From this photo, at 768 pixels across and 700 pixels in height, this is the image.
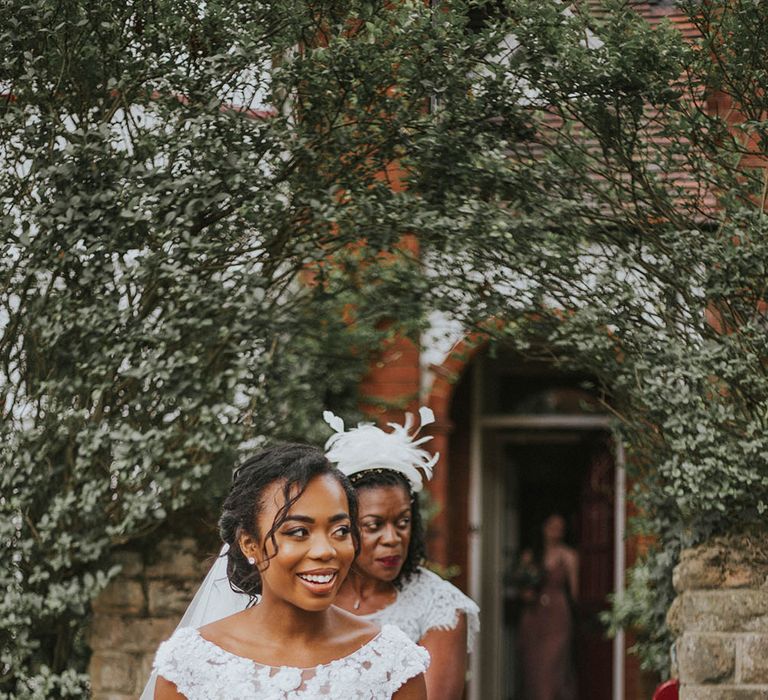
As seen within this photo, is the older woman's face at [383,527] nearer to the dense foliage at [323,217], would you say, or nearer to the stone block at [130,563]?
the dense foliage at [323,217]

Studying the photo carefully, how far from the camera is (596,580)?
37.2 feet

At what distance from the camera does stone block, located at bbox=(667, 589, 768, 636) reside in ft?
18.0

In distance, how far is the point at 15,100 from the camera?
577cm

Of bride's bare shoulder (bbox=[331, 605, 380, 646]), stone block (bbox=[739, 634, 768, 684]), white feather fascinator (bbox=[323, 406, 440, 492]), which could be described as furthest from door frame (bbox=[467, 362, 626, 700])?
bride's bare shoulder (bbox=[331, 605, 380, 646])

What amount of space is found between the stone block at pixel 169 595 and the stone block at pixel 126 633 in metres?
0.05

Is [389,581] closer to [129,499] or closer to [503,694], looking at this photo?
[129,499]

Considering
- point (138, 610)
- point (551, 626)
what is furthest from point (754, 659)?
point (551, 626)

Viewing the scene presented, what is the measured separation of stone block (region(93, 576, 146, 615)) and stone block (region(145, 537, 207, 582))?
0.31 ft

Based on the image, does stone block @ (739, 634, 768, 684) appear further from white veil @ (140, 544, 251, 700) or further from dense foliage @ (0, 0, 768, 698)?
white veil @ (140, 544, 251, 700)

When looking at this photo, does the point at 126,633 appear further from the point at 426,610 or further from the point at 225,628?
the point at 225,628

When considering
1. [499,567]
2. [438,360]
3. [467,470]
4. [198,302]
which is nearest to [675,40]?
[198,302]

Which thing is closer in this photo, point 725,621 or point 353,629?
point 353,629

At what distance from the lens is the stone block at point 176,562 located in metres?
6.78

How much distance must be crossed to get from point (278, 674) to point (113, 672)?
11.6ft
